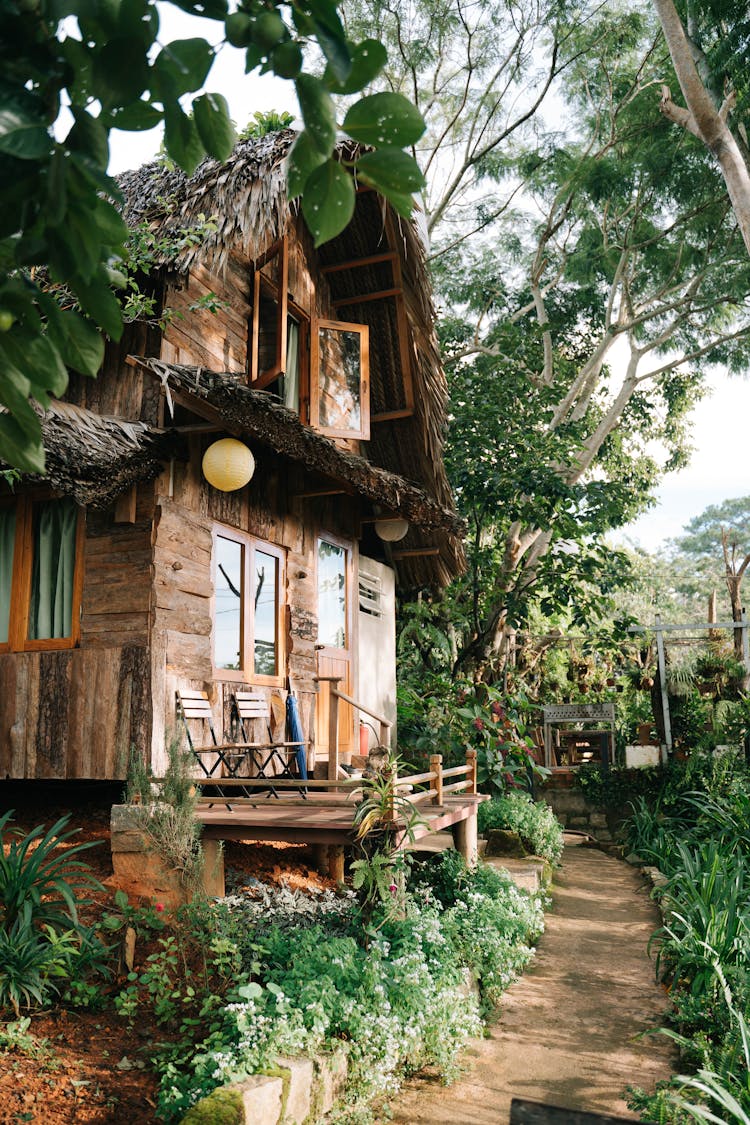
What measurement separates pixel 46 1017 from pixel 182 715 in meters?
2.47

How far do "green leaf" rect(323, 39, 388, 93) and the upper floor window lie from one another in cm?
694

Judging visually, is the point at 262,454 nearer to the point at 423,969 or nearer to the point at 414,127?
the point at 423,969

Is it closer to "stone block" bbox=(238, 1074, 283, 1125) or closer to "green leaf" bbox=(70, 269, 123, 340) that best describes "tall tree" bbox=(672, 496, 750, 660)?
"stone block" bbox=(238, 1074, 283, 1125)

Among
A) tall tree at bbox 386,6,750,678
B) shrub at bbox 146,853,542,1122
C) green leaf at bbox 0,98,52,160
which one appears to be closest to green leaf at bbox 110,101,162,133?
green leaf at bbox 0,98,52,160

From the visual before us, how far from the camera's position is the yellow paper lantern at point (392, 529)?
952 cm

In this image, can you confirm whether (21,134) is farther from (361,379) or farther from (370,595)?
(370,595)

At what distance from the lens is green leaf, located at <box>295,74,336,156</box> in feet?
3.49

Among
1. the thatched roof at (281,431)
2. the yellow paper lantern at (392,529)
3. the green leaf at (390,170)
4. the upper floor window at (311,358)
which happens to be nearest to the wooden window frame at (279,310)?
the upper floor window at (311,358)

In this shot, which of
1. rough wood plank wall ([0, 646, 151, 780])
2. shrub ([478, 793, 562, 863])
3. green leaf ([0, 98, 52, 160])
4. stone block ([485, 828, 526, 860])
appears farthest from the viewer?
shrub ([478, 793, 562, 863])

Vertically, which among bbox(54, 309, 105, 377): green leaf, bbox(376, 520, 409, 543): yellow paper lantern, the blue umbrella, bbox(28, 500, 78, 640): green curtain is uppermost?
bbox(376, 520, 409, 543): yellow paper lantern

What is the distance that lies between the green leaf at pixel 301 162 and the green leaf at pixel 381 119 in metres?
0.05

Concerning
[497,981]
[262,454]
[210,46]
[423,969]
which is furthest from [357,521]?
[210,46]

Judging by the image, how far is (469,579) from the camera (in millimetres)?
12625

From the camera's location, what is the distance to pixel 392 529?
9.54 metres
